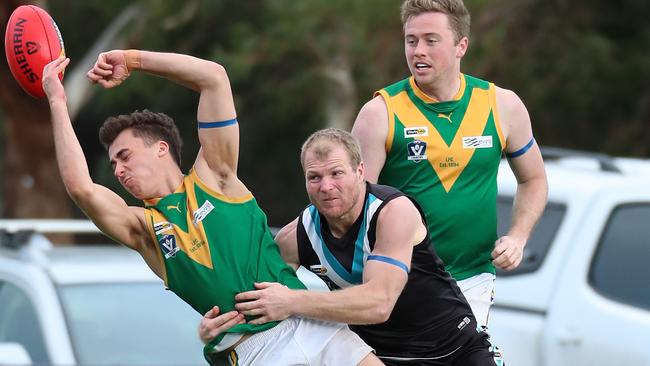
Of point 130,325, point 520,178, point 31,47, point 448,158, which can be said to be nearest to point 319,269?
point 448,158

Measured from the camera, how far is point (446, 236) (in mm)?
5074

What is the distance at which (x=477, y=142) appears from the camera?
5027 mm

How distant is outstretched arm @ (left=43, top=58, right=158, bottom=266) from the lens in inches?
180

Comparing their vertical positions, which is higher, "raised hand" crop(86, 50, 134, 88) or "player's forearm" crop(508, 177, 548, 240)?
"raised hand" crop(86, 50, 134, 88)

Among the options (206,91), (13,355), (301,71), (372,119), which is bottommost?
(301,71)

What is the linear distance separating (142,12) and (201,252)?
10.5 m

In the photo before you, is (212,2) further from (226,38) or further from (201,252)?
(201,252)

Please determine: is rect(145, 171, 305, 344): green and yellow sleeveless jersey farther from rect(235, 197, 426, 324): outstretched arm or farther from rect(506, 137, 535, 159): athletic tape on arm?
rect(506, 137, 535, 159): athletic tape on arm

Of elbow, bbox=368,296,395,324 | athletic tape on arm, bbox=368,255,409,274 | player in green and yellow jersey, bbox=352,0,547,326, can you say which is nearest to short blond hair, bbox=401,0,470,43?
player in green and yellow jersey, bbox=352,0,547,326

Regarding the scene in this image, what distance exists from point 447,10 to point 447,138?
483 millimetres

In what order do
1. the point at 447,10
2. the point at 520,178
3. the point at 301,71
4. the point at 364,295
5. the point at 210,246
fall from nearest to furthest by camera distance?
the point at 364,295 < the point at 210,246 < the point at 447,10 < the point at 520,178 < the point at 301,71

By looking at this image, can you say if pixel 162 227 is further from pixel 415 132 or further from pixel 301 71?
pixel 301 71

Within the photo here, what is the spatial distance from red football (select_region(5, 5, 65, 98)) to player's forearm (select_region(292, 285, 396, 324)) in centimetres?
118

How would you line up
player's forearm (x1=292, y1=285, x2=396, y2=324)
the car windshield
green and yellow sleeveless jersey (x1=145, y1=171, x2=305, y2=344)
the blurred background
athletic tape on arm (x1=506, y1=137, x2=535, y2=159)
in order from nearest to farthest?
player's forearm (x1=292, y1=285, x2=396, y2=324) → green and yellow sleeveless jersey (x1=145, y1=171, x2=305, y2=344) → athletic tape on arm (x1=506, y1=137, x2=535, y2=159) → the car windshield → the blurred background
